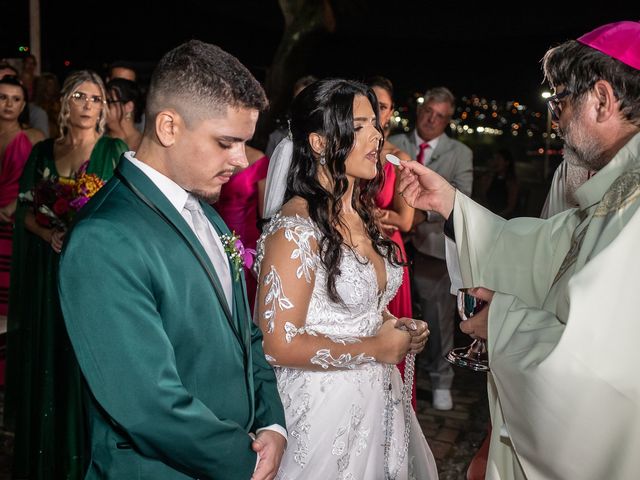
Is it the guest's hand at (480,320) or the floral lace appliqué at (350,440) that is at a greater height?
the guest's hand at (480,320)

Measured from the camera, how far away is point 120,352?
150 centimetres

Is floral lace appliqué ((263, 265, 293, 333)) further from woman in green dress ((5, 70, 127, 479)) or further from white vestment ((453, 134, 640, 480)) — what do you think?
woman in green dress ((5, 70, 127, 479))

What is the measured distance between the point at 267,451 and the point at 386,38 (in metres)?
13.7

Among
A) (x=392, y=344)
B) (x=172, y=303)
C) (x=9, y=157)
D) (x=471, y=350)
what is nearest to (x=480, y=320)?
(x=471, y=350)

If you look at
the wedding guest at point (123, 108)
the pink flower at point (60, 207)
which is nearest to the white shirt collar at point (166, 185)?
the pink flower at point (60, 207)

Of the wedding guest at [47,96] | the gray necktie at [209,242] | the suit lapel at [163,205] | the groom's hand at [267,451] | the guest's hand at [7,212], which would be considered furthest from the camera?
the wedding guest at [47,96]

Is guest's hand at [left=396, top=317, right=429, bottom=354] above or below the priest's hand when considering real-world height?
below

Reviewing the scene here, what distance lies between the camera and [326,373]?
2.56 meters

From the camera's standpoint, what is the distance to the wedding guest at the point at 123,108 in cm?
564

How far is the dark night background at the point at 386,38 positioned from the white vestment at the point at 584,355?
988 cm

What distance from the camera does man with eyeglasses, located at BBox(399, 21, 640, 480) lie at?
5.65 feet

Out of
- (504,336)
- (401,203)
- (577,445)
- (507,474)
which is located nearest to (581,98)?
(504,336)

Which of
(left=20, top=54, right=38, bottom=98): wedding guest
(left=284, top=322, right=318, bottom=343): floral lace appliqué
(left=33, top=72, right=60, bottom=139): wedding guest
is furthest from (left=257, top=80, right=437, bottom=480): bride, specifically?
(left=20, top=54, right=38, bottom=98): wedding guest

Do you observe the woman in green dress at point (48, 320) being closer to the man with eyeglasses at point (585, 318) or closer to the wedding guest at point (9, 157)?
the wedding guest at point (9, 157)
